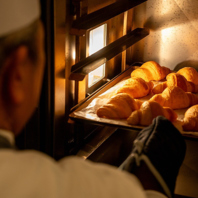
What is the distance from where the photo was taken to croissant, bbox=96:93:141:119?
1.30 metres

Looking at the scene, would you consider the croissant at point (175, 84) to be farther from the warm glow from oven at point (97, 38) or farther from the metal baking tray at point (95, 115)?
the warm glow from oven at point (97, 38)

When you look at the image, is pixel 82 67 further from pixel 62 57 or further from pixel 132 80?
pixel 132 80

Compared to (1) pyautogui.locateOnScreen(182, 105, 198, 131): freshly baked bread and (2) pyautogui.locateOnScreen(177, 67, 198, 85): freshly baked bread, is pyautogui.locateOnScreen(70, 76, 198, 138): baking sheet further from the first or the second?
(2) pyautogui.locateOnScreen(177, 67, 198, 85): freshly baked bread

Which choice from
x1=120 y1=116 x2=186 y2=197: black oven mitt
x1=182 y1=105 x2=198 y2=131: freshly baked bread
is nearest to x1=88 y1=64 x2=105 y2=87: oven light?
x1=182 y1=105 x2=198 y2=131: freshly baked bread

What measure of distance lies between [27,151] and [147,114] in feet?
3.18

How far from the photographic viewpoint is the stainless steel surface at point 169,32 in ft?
6.10

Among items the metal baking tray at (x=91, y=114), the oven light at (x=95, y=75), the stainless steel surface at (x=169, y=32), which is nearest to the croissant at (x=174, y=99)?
the metal baking tray at (x=91, y=114)

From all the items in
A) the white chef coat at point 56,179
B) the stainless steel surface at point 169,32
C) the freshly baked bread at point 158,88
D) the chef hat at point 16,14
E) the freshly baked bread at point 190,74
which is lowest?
the freshly baked bread at point 158,88

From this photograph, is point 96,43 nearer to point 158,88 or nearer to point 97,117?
point 158,88

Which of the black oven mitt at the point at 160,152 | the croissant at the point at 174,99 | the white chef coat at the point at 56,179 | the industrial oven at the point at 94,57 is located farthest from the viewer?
the croissant at the point at 174,99

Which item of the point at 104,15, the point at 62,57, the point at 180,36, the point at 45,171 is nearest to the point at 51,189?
the point at 45,171

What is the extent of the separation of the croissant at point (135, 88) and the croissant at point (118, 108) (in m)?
0.16

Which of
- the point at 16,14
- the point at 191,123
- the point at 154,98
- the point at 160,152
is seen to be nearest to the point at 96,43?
the point at 154,98

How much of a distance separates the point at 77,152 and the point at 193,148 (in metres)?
0.50
